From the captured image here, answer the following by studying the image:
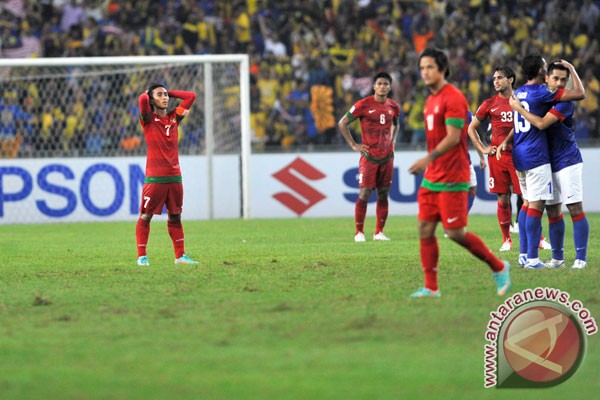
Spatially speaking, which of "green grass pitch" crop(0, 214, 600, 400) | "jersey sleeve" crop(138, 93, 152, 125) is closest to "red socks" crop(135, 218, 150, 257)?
"green grass pitch" crop(0, 214, 600, 400)

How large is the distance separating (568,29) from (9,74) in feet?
40.6

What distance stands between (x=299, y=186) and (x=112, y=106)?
4462mm

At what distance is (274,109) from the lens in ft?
75.8

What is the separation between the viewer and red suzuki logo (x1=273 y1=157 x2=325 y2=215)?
21188 mm

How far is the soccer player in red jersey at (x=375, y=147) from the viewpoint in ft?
50.7

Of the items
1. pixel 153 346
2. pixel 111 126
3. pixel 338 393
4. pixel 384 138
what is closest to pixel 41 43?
pixel 111 126

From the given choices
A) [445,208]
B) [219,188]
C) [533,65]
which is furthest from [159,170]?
[219,188]

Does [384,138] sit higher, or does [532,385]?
[384,138]

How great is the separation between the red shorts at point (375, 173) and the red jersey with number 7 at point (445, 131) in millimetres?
7242

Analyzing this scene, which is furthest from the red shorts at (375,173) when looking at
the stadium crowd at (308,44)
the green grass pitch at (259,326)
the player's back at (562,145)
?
the stadium crowd at (308,44)

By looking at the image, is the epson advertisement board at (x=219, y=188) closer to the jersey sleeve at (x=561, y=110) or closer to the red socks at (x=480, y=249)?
the jersey sleeve at (x=561, y=110)

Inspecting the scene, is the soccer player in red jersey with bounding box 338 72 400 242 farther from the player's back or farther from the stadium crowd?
the stadium crowd

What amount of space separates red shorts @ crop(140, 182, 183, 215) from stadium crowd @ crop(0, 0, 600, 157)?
10.4 metres

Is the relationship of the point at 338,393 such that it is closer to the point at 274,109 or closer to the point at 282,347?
the point at 282,347
